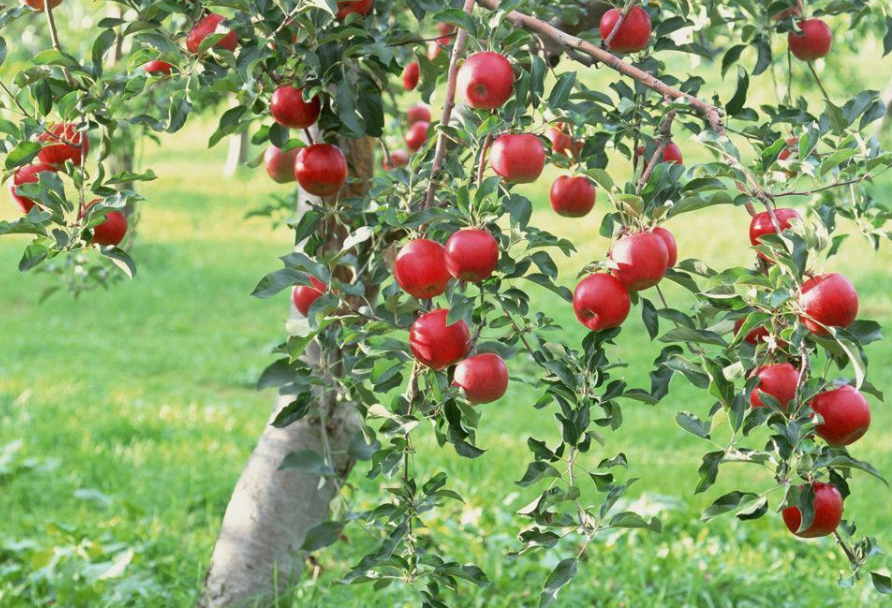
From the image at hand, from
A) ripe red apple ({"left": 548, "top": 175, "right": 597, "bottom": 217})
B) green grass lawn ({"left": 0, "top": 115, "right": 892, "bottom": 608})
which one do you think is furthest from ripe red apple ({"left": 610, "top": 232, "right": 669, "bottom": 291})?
green grass lawn ({"left": 0, "top": 115, "right": 892, "bottom": 608})

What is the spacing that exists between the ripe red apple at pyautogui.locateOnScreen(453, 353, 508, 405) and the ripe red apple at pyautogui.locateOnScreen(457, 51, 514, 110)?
31 cm

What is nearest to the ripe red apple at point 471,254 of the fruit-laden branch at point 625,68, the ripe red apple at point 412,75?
the fruit-laden branch at point 625,68

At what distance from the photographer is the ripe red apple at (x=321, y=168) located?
1.56 metres

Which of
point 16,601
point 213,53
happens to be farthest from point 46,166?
point 16,601

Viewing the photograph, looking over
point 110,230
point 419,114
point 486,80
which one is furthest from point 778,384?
point 419,114

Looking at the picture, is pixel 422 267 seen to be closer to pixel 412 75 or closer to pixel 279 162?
pixel 279 162

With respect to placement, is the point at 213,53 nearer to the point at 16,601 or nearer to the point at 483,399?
the point at 483,399

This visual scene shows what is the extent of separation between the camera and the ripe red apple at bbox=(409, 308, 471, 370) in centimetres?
123

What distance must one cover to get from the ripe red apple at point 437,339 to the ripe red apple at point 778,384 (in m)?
0.34

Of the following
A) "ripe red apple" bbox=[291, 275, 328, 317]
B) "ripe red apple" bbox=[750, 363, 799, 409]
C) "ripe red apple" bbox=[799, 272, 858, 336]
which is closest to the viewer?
"ripe red apple" bbox=[799, 272, 858, 336]

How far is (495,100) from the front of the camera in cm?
127

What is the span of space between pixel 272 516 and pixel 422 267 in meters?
1.21

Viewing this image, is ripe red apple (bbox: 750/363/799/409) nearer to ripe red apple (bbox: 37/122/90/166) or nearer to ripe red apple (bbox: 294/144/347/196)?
ripe red apple (bbox: 294/144/347/196)

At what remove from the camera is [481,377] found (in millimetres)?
1245
